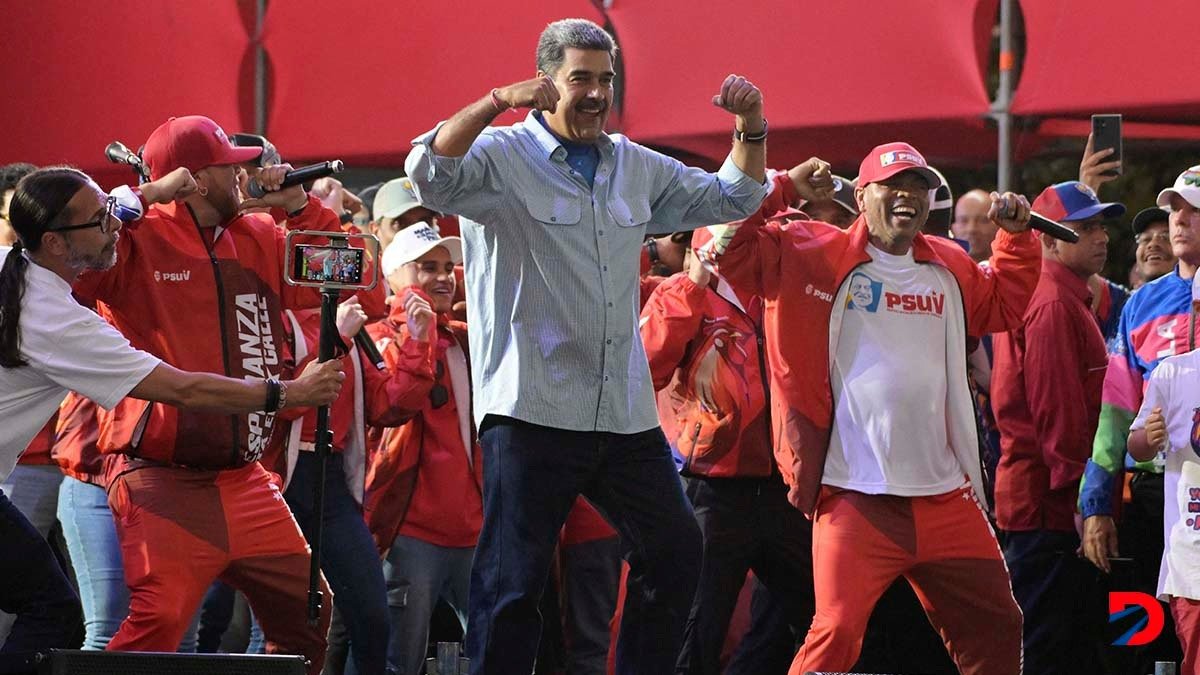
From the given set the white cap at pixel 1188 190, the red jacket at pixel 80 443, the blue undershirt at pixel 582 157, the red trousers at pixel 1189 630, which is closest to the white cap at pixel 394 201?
the red jacket at pixel 80 443

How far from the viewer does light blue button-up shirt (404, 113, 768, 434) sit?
6.03 m

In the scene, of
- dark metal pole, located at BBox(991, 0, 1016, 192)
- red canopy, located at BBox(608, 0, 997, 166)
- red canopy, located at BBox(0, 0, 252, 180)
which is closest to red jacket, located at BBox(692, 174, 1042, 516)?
dark metal pole, located at BBox(991, 0, 1016, 192)

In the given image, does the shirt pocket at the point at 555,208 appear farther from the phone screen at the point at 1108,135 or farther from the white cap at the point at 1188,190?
the white cap at the point at 1188,190

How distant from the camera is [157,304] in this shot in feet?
21.1

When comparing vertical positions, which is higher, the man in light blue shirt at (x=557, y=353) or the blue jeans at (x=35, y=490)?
the man in light blue shirt at (x=557, y=353)

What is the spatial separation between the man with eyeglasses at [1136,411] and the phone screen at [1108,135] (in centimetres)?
28

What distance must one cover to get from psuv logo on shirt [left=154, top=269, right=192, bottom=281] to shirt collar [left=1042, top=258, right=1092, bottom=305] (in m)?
4.17

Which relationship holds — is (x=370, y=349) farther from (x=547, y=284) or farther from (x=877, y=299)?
(x=877, y=299)

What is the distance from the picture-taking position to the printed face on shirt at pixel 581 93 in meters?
6.19

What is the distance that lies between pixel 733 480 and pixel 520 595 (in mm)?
2369

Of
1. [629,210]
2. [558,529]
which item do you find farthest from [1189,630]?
[629,210]

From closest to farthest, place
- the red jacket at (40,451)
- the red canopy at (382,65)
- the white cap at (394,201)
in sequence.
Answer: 1. the red jacket at (40,451)
2. the white cap at (394,201)
3. the red canopy at (382,65)

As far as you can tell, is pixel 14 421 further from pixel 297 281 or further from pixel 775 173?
pixel 775 173

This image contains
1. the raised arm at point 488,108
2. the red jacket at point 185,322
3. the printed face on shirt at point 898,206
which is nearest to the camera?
the raised arm at point 488,108
